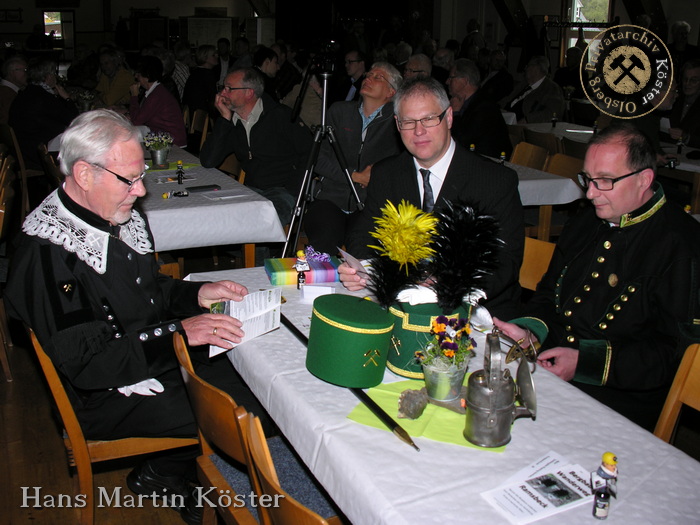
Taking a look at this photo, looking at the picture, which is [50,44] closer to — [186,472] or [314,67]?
[314,67]

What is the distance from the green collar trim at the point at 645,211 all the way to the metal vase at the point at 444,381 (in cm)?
85

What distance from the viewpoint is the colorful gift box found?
2.34 m

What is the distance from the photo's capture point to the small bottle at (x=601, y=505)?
1195 mm

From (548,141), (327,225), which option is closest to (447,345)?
(327,225)

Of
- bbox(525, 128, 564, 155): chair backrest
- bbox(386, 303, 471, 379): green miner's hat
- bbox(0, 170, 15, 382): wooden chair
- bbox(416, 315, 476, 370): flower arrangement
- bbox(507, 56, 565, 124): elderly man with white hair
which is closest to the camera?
bbox(416, 315, 476, 370): flower arrangement

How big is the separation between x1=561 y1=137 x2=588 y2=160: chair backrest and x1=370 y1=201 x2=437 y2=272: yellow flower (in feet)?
14.4

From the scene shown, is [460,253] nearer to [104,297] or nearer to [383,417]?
[383,417]

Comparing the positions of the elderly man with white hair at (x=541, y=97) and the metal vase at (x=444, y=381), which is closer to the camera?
the metal vase at (x=444, y=381)

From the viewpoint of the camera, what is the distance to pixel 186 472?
234 centimetres

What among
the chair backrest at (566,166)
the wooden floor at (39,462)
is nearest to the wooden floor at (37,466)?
the wooden floor at (39,462)

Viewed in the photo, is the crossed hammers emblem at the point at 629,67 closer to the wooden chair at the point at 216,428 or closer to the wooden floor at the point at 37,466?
the wooden floor at the point at 37,466

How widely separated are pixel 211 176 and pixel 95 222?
217 cm

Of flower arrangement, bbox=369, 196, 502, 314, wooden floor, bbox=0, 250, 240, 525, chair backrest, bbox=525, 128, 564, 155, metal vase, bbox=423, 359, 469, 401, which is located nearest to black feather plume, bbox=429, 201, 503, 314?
flower arrangement, bbox=369, 196, 502, 314

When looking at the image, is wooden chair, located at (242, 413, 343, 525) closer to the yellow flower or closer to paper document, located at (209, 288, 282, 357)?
the yellow flower
